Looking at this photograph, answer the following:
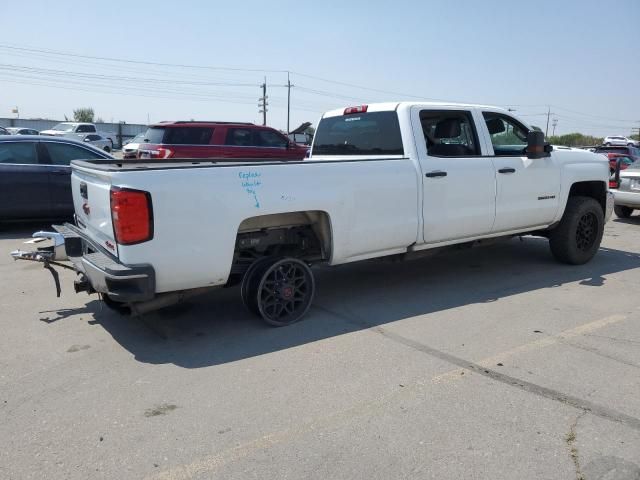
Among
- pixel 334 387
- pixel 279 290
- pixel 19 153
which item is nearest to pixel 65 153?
pixel 19 153

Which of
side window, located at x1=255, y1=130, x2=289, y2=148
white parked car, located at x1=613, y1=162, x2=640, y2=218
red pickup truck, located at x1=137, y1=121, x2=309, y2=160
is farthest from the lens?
side window, located at x1=255, y1=130, x2=289, y2=148

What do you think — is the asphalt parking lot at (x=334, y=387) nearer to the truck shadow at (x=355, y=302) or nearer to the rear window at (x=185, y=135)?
the truck shadow at (x=355, y=302)

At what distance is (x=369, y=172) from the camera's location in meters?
5.04

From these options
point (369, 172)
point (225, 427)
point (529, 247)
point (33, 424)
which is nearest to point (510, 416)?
point (225, 427)

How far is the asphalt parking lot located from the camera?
289 cm

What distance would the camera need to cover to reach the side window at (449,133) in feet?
19.0

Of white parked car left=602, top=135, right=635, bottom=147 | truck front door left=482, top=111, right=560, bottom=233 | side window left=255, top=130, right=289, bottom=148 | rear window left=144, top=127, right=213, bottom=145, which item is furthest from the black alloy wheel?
white parked car left=602, top=135, right=635, bottom=147

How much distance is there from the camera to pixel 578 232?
23.7 ft

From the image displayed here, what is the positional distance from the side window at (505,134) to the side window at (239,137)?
8.29 meters

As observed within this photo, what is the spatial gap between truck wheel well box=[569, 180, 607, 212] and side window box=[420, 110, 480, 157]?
212 cm

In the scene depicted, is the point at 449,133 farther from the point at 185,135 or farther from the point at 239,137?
the point at 185,135

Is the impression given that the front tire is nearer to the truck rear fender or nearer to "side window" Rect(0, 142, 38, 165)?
the truck rear fender

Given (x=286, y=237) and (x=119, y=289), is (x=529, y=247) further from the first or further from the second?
(x=119, y=289)

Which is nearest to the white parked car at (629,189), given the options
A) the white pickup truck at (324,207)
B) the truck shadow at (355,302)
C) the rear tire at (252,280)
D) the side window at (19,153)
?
the truck shadow at (355,302)
